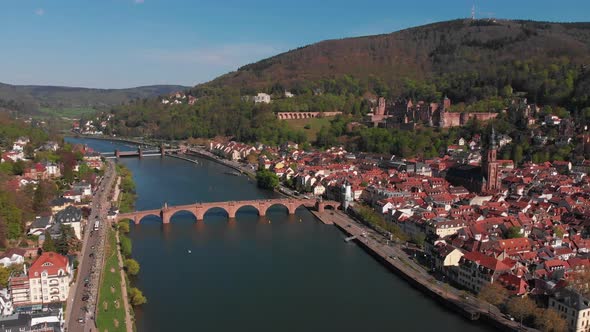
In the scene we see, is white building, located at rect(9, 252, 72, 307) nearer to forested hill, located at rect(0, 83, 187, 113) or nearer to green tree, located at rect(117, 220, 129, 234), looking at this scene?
green tree, located at rect(117, 220, 129, 234)

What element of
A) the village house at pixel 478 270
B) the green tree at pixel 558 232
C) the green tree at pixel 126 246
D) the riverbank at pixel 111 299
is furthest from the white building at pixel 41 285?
the green tree at pixel 558 232

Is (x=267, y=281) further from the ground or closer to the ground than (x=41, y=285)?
closer to the ground

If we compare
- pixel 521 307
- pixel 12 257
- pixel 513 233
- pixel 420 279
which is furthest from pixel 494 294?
pixel 12 257

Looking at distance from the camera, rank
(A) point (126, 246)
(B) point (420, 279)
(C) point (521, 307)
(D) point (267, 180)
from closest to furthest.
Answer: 1. (C) point (521, 307)
2. (B) point (420, 279)
3. (A) point (126, 246)
4. (D) point (267, 180)

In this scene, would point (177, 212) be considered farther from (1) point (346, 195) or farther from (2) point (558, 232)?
(2) point (558, 232)

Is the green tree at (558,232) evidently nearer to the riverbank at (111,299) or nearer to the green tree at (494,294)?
the green tree at (494,294)

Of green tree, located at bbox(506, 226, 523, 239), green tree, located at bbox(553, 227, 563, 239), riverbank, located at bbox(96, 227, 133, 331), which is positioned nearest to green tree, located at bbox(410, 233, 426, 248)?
green tree, located at bbox(506, 226, 523, 239)

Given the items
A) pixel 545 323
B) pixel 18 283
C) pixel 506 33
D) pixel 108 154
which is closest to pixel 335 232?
pixel 545 323
